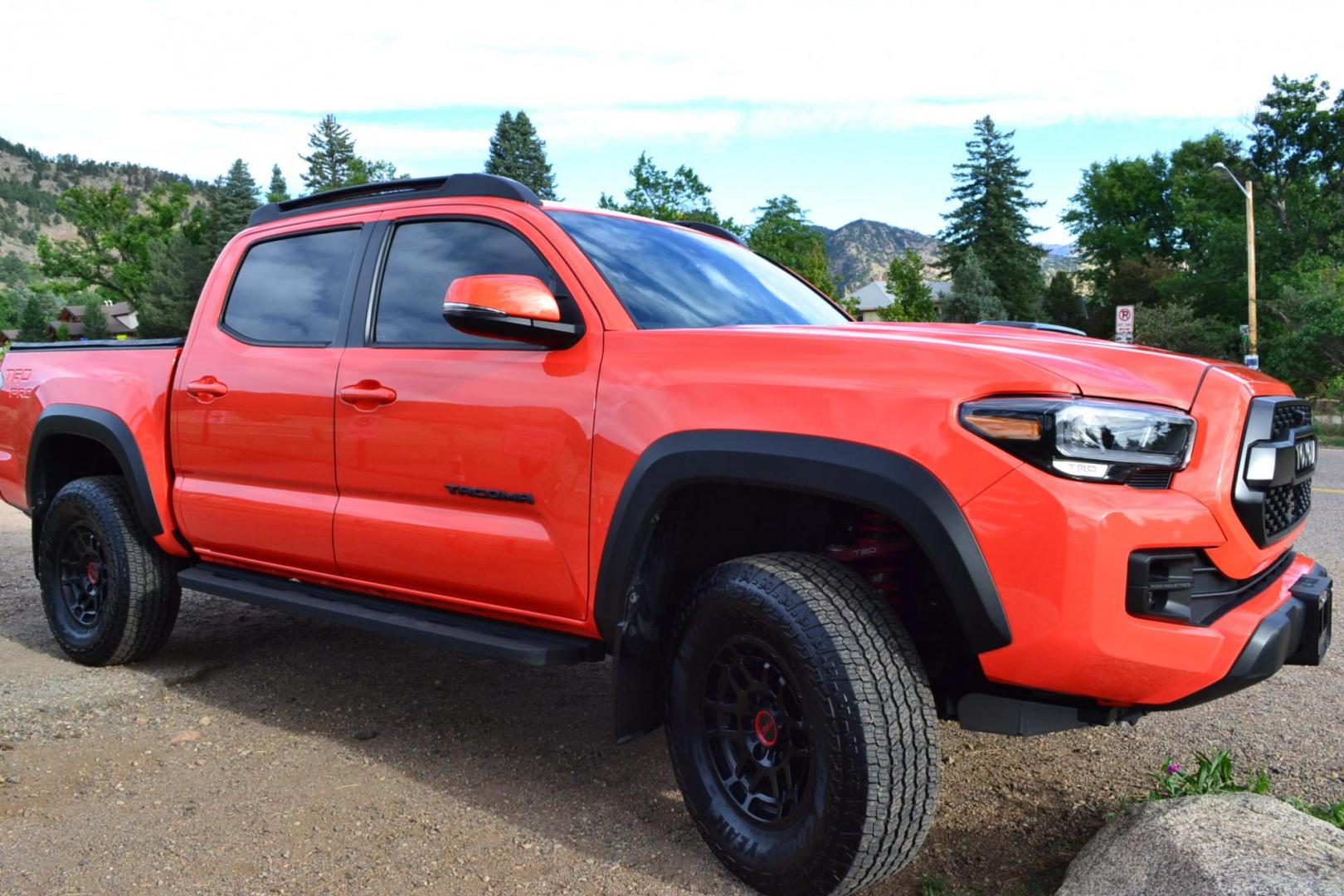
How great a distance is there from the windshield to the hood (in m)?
0.56

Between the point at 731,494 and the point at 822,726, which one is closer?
the point at 822,726

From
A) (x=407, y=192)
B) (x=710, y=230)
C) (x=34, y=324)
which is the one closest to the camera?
(x=407, y=192)

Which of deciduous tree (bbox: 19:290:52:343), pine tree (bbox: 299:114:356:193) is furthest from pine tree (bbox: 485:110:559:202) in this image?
deciduous tree (bbox: 19:290:52:343)

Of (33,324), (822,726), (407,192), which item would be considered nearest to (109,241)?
(33,324)

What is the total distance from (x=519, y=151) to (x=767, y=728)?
85.5 meters

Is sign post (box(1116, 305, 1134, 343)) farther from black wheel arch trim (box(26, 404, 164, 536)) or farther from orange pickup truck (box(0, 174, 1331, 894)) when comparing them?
black wheel arch trim (box(26, 404, 164, 536))

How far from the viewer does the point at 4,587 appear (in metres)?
6.48

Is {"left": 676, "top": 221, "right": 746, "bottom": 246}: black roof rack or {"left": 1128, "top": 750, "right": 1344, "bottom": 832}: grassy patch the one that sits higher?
{"left": 676, "top": 221, "right": 746, "bottom": 246}: black roof rack

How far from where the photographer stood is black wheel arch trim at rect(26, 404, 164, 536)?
14.5ft

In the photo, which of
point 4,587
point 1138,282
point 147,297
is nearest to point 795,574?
point 4,587

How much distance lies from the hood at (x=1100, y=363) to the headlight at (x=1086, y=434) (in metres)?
0.06

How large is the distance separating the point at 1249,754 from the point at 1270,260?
1756 inches

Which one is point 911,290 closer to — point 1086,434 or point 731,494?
point 731,494

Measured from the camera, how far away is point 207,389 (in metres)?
4.17
